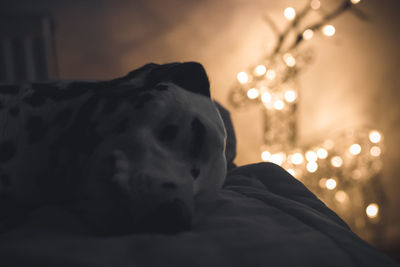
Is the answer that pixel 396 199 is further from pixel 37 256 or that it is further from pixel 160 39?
pixel 37 256

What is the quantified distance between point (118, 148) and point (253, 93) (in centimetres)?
135

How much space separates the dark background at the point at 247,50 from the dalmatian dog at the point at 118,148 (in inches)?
61.4

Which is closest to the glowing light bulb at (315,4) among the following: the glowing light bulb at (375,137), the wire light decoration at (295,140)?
the wire light decoration at (295,140)

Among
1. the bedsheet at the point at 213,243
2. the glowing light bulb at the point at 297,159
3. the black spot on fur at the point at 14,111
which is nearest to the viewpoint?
the bedsheet at the point at 213,243

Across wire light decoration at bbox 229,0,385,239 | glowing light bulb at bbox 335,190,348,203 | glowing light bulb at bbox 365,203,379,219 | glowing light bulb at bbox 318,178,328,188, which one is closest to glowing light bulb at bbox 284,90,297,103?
wire light decoration at bbox 229,0,385,239

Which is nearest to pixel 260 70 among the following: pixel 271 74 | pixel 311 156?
pixel 271 74

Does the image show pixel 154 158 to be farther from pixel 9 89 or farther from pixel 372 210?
pixel 372 210

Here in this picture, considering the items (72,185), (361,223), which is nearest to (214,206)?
(72,185)

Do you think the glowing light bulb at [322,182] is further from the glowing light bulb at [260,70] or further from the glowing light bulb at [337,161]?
the glowing light bulb at [260,70]

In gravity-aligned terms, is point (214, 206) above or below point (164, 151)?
below

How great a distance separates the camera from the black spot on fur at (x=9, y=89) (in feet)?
1.85

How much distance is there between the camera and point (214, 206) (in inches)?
18.2

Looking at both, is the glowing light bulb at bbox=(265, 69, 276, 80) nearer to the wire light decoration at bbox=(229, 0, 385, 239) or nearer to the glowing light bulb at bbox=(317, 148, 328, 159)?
the wire light decoration at bbox=(229, 0, 385, 239)

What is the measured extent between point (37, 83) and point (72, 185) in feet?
0.82
